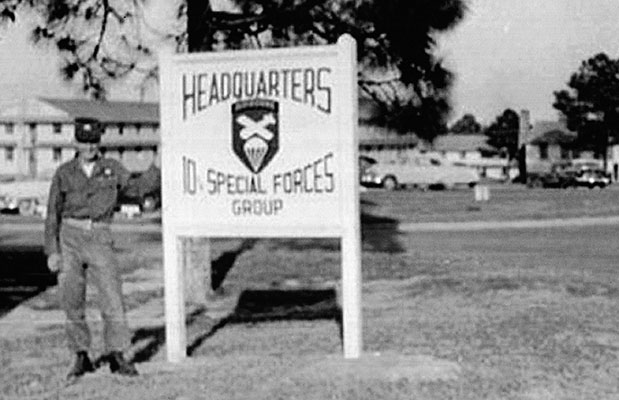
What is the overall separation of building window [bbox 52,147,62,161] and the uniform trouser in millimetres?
65493

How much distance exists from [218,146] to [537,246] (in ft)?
42.6

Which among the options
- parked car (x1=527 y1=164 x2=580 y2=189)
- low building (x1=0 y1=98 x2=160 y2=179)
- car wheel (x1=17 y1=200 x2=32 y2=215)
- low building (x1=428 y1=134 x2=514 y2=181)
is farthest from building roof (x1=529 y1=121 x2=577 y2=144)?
car wheel (x1=17 y1=200 x2=32 y2=215)

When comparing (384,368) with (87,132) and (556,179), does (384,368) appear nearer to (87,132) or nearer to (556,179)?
(87,132)

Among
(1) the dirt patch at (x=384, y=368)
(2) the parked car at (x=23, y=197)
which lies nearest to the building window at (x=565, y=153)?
(2) the parked car at (x=23, y=197)

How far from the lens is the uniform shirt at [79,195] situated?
7277 mm

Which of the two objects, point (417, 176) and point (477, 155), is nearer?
point (417, 176)

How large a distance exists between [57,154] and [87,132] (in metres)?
66.8

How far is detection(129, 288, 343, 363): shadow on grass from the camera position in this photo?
912 centimetres

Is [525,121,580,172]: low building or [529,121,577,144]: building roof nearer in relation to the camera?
[525,121,580,172]: low building

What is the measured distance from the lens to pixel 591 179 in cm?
5959

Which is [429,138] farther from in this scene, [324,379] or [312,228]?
[324,379]

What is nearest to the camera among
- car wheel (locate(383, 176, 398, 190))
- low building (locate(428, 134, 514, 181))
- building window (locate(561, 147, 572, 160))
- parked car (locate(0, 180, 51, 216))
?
parked car (locate(0, 180, 51, 216))

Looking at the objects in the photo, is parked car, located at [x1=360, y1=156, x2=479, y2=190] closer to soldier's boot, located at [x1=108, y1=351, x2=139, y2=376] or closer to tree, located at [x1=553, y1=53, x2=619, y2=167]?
tree, located at [x1=553, y1=53, x2=619, y2=167]

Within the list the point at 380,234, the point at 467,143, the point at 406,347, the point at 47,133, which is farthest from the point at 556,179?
the point at 406,347
